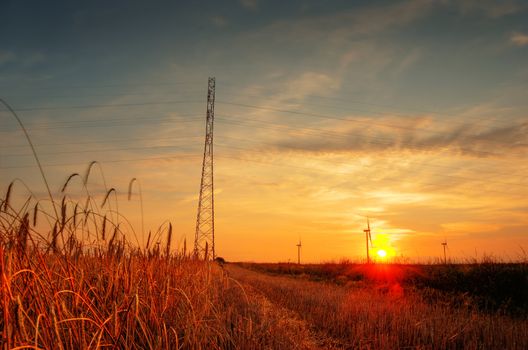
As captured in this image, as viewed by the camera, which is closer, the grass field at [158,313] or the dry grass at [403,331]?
the grass field at [158,313]

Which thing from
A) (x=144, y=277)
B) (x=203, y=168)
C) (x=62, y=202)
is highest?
(x=203, y=168)

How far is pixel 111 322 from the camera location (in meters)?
4.02

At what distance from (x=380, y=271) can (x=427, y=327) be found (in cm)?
1639

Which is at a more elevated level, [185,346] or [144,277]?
[144,277]

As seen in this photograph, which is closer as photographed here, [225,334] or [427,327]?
[225,334]

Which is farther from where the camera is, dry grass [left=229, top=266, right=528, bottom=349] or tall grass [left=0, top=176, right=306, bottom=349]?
dry grass [left=229, top=266, right=528, bottom=349]

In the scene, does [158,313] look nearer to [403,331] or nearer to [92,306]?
[92,306]

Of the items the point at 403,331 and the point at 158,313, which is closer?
the point at 158,313

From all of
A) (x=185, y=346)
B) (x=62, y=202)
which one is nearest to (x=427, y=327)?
(x=185, y=346)

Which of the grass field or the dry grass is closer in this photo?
the grass field

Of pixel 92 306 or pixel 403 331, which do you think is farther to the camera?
pixel 403 331

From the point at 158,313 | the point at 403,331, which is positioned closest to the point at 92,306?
the point at 158,313

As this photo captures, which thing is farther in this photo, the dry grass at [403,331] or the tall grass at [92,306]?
the dry grass at [403,331]

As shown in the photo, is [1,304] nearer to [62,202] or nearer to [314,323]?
[62,202]
